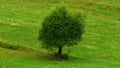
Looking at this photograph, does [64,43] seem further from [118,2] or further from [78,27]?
[118,2]

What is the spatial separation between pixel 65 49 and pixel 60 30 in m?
7.29

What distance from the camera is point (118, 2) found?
97.5 metres

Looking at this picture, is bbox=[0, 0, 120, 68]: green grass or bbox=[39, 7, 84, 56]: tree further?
bbox=[39, 7, 84, 56]: tree

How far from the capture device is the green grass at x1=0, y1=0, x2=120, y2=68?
2100 inches

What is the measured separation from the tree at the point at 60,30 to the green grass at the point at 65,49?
2.28 meters

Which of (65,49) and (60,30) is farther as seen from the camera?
(65,49)

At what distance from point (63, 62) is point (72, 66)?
150 inches

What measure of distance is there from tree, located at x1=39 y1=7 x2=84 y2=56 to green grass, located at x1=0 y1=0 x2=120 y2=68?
2.28 m

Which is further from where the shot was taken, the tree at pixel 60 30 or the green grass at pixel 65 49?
the tree at pixel 60 30

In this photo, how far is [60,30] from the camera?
2207 inches

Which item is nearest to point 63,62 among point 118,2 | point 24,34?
point 24,34

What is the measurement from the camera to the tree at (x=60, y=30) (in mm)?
55781

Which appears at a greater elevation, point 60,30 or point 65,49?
point 60,30

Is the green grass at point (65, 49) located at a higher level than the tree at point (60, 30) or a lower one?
lower
